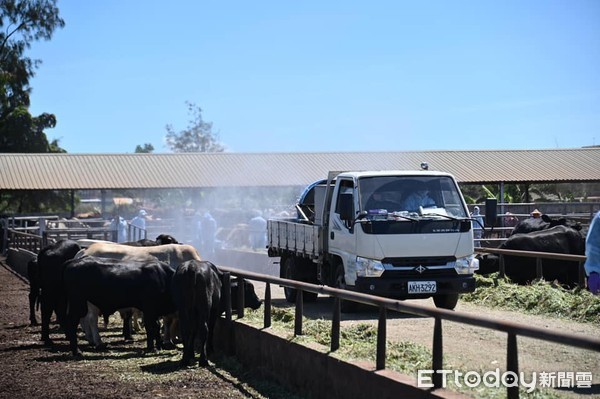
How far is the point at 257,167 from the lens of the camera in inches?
2132

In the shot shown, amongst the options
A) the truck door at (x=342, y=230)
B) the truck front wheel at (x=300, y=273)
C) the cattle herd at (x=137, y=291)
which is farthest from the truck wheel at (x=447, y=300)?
the cattle herd at (x=137, y=291)

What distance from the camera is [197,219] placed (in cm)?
3656

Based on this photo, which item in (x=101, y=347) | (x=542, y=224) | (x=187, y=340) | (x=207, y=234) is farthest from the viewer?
(x=207, y=234)

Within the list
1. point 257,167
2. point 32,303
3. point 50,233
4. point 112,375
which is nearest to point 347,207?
Answer: point 112,375

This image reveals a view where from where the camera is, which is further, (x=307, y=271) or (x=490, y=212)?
(x=307, y=271)

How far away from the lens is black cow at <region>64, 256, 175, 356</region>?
46.1 feet

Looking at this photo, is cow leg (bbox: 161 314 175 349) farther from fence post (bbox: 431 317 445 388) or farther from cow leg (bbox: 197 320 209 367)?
fence post (bbox: 431 317 445 388)

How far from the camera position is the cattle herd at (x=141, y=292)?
1280cm

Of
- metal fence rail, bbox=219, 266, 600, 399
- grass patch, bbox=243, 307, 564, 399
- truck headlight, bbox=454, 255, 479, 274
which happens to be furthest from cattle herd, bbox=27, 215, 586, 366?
truck headlight, bbox=454, 255, 479, 274

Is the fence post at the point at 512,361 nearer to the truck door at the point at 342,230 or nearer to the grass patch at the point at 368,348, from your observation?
the grass patch at the point at 368,348

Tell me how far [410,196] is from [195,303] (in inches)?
184

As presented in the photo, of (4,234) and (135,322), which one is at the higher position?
(4,234)

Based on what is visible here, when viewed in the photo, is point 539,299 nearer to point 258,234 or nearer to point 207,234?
point 207,234

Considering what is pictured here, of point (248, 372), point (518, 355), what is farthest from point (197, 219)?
point (518, 355)
